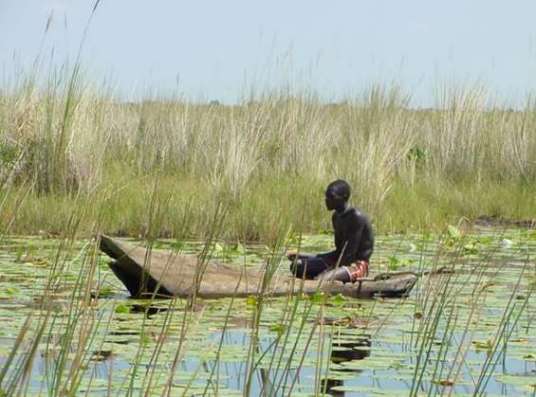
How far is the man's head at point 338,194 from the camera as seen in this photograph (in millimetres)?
10133

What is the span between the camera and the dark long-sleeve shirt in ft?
33.3

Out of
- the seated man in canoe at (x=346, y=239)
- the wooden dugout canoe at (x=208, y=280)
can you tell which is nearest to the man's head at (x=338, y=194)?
the seated man in canoe at (x=346, y=239)

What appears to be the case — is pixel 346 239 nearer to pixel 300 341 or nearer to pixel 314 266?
pixel 314 266

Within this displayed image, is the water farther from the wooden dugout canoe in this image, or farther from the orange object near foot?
the orange object near foot

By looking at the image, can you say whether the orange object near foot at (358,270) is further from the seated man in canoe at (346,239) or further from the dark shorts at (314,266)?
the dark shorts at (314,266)

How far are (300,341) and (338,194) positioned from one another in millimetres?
2741

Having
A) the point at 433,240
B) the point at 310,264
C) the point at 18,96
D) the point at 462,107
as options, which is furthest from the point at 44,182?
the point at 462,107

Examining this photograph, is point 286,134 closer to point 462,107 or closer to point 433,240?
point 462,107

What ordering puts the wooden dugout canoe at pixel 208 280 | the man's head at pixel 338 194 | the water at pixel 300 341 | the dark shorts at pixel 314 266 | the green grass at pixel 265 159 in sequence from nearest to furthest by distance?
the water at pixel 300 341 < the wooden dugout canoe at pixel 208 280 < the dark shorts at pixel 314 266 < the man's head at pixel 338 194 < the green grass at pixel 265 159

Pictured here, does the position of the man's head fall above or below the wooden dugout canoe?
above

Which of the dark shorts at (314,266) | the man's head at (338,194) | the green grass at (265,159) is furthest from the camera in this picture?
the green grass at (265,159)

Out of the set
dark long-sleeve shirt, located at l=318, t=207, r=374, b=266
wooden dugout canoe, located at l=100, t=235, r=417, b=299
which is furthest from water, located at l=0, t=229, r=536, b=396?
dark long-sleeve shirt, located at l=318, t=207, r=374, b=266

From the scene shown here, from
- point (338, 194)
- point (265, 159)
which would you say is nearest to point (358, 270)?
point (338, 194)

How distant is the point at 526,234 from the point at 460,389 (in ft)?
23.3
